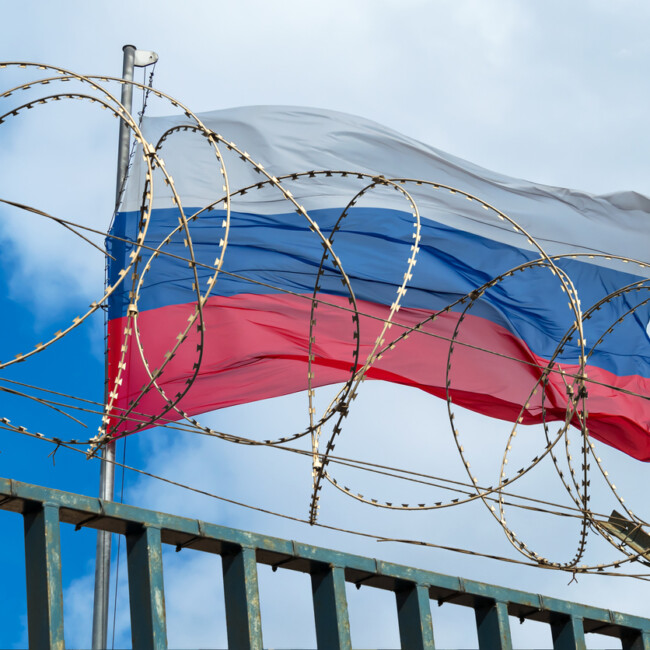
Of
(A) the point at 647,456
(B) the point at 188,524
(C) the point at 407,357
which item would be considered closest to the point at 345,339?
(C) the point at 407,357

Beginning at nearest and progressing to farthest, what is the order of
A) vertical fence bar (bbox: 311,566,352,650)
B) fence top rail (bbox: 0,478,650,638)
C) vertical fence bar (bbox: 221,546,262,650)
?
1. fence top rail (bbox: 0,478,650,638)
2. vertical fence bar (bbox: 221,546,262,650)
3. vertical fence bar (bbox: 311,566,352,650)

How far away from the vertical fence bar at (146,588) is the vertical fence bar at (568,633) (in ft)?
10.6

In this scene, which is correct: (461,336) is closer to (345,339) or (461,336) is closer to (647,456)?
(345,339)

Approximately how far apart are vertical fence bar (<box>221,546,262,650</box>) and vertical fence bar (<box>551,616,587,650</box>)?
262 cm

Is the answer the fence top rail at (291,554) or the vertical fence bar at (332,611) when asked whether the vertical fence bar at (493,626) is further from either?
the vertical fence bar at (332,611)

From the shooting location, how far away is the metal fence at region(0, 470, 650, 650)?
6.65 metres

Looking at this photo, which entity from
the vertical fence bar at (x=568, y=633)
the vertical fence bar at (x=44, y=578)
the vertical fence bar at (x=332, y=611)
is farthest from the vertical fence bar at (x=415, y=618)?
the vertical fence bar at (x=44, y=578)

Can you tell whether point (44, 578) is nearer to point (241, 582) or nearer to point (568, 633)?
point (241, 582)

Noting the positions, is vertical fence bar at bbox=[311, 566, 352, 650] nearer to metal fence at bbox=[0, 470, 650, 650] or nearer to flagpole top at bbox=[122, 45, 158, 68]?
metal fence at bbox=[0, 470, 650, 650]

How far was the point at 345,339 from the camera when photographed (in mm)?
14375

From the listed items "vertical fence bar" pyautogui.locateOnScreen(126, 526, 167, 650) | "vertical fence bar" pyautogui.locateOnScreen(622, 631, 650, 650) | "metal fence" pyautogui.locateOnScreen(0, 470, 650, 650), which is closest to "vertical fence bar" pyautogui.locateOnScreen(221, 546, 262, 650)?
"metal fence" pyautogui.locateOnScreen(0, 470, 650, 650)

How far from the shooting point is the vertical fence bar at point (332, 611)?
759 centimetres

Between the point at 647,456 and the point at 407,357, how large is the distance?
10.6ft

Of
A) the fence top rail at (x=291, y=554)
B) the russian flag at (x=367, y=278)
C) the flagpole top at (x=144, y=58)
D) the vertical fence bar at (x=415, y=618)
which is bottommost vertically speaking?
the vertical fence bar at (x=415, y=618)
